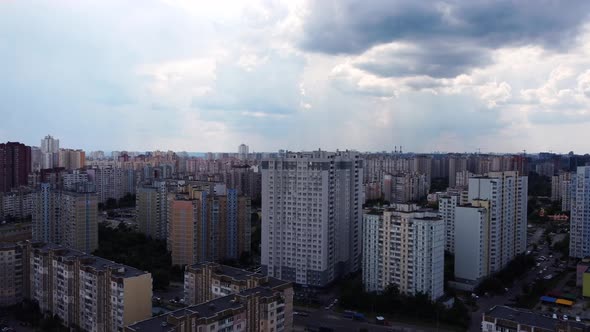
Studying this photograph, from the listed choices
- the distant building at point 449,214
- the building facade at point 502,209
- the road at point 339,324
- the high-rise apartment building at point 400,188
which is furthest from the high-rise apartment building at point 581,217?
the high-rise apartment building at point 400,188

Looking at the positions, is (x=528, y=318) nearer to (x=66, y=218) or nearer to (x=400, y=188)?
(x=66, y=218)

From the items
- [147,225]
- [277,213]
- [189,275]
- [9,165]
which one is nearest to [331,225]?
[277,213]

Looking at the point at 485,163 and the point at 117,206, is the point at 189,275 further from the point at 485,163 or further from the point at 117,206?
the point at 485,163

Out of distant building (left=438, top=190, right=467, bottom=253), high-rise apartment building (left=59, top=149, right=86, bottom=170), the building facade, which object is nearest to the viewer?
the building facade

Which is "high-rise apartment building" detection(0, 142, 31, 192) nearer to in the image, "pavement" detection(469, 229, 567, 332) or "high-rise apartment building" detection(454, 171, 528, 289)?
"high-rise apartment building" detection(454, 171, 528, 289)

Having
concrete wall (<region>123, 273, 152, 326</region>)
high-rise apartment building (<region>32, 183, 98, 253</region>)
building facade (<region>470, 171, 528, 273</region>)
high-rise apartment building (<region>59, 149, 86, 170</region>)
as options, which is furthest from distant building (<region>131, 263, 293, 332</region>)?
high-rise apartment building (<region>59, 149, 86, 170</region>)

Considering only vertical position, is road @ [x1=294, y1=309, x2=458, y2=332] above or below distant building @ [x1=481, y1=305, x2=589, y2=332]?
below

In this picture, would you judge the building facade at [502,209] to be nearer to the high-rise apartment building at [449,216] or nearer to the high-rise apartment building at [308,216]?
the high-rise apartment building at [449,216]
